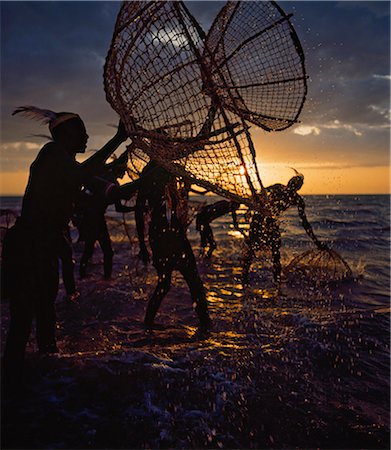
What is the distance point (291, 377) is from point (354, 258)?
8.08 m

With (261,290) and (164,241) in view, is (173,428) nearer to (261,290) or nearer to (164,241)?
(164,241)

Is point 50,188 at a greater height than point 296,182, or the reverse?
point 296,182

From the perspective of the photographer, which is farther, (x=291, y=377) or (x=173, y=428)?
(x=291, y=377)

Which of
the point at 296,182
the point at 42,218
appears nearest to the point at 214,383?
the point at 42,218

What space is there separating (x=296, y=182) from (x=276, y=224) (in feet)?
2.29

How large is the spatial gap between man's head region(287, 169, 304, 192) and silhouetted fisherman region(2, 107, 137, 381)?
340 cm

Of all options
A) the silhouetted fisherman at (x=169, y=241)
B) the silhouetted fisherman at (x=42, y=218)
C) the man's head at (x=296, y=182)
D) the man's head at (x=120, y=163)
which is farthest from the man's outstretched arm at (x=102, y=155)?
the man's head at (x=296, y=182)

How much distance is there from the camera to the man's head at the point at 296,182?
17.0 ft

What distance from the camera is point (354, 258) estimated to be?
10008 mm

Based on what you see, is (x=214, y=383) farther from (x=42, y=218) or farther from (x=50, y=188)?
(x=50, y=188)

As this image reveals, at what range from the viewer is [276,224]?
5.48m

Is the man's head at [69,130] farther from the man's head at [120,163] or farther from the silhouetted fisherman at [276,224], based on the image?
the silhouetted fisherman at [276,224]

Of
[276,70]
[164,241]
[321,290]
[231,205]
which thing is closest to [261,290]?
[321,290]

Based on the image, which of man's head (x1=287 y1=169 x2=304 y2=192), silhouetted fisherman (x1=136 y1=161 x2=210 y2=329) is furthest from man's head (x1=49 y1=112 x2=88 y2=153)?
man's head (x1=287 y1=169 x2=304 y2=192)
